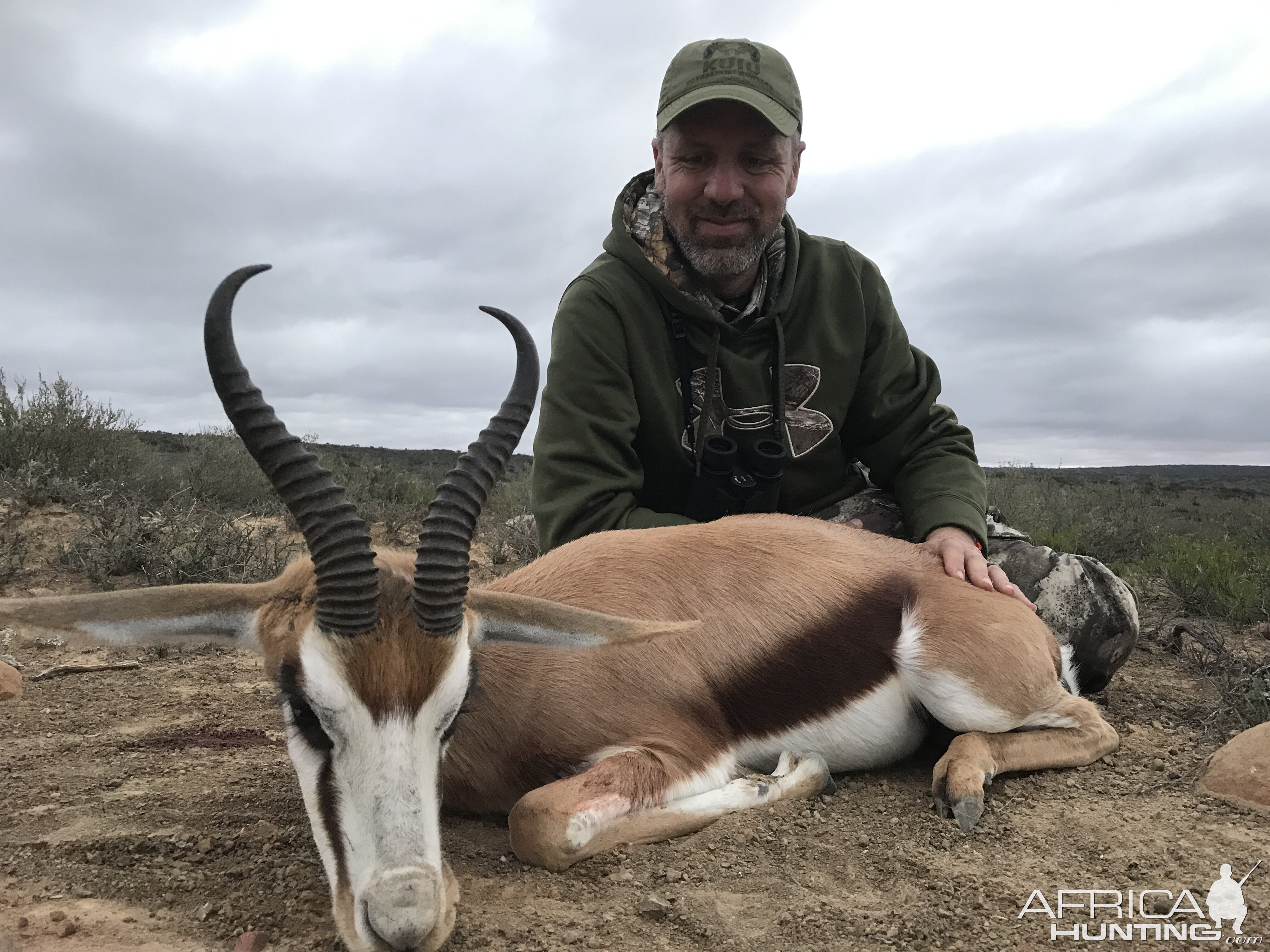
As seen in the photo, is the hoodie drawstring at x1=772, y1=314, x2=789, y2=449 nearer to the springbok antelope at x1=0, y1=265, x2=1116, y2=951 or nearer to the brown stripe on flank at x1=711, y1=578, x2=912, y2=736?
the springbok antelope at x1=0, y1=265, x2=1116, y2=951

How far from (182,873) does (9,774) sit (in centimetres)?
152

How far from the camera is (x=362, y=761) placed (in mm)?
2508

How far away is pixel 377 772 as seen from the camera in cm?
247

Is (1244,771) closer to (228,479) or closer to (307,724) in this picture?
(307,724)

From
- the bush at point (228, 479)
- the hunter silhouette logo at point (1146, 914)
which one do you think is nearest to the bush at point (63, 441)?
the bush at point (228, 479)

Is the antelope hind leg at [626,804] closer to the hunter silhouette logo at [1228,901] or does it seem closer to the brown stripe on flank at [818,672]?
the brown stripe on flank at [818,672]

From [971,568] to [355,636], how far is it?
119 inches

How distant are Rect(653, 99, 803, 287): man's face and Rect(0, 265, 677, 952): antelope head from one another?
9.30ft

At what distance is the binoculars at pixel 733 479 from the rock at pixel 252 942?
124 inches

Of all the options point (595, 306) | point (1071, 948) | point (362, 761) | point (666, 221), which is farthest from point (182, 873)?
point (666, 221)

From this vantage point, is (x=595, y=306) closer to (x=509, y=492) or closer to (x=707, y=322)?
(x=707, y=322)

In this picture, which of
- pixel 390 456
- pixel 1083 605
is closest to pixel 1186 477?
pixel 390 456

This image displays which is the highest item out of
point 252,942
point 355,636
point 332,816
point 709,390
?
point 709,390

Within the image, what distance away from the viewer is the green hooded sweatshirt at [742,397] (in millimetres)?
5176
